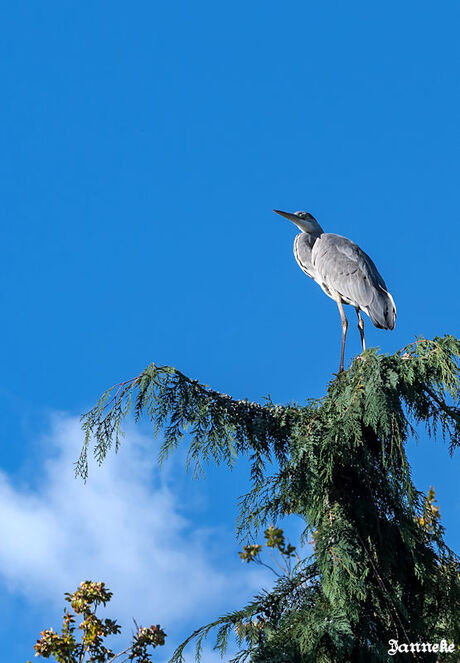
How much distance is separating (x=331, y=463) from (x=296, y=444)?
0.27 meters

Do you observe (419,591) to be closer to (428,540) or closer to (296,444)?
(428,540)

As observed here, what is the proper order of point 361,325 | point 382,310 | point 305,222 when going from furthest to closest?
point 305,222 < point 361,325 < point 382,310

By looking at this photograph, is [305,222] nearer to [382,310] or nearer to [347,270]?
[347,270]

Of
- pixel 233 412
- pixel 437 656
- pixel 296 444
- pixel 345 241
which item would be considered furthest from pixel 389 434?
pixel 345 241

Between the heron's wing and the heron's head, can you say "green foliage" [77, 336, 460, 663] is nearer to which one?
the heron's wing

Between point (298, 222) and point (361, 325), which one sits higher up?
point (298, 222)

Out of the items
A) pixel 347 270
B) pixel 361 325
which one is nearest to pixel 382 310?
pixel 361 325

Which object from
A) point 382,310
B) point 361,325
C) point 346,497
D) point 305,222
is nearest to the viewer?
point 346,497

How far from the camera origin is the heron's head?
920 cm

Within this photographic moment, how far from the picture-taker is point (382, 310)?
289 inches

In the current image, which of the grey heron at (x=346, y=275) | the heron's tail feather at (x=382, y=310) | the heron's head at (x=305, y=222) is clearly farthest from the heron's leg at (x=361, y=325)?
the heron's head at (x=305, y=222)

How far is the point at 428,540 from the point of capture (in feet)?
16.0

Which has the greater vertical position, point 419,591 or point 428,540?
point 428,540

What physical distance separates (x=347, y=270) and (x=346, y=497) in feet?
11.5
